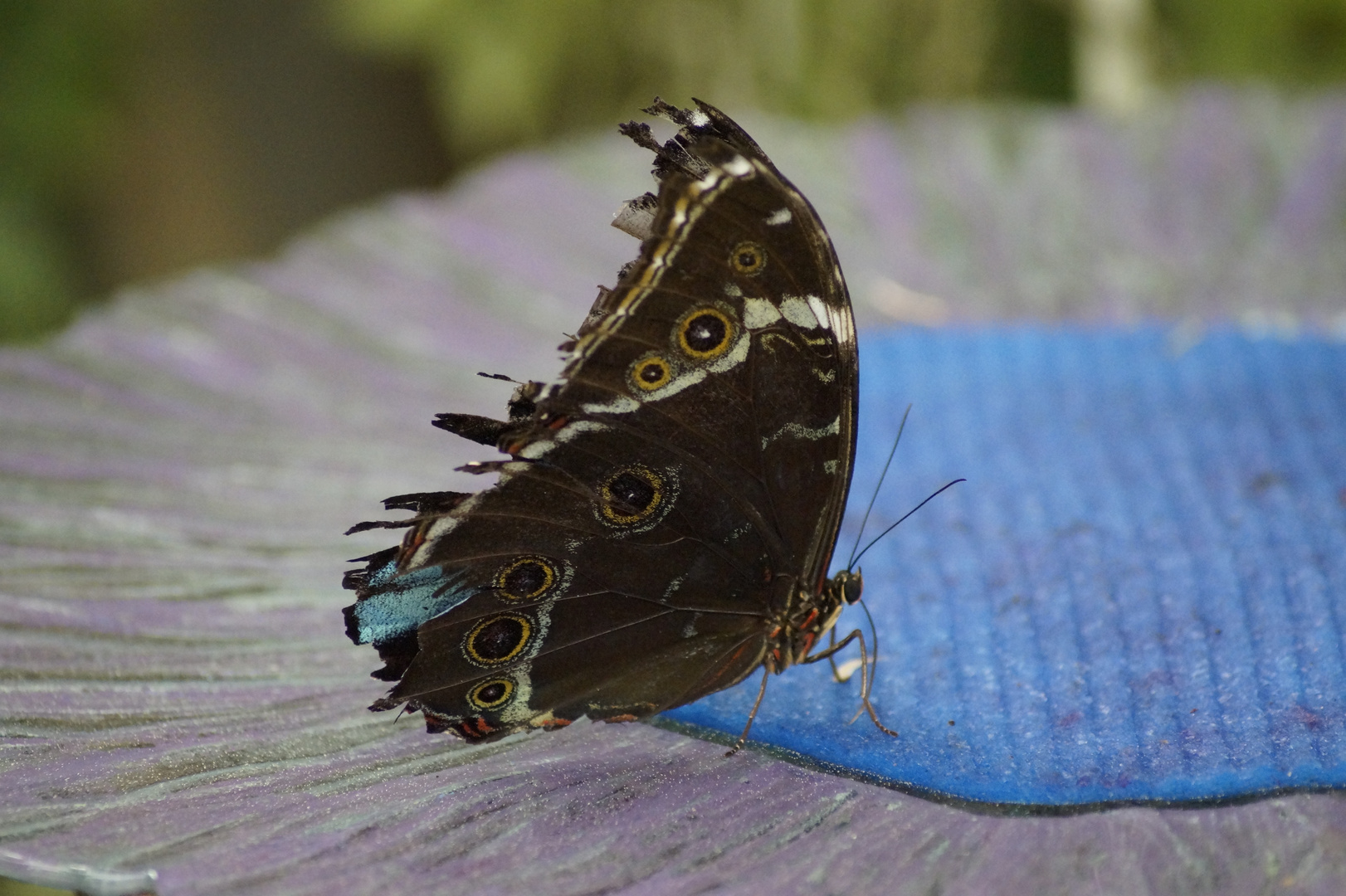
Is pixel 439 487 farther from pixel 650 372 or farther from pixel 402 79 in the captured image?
pixel 402 79

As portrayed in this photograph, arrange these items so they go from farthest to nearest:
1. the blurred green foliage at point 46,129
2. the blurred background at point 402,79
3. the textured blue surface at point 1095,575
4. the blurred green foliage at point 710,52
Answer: the blurred green foliage at point 46,129 < the blurred green foliage at point 710,52 < the blurred background at point 402,79 < the textured blue surface at point 1095,575

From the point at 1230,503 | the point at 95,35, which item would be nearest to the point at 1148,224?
the point at 1230,503

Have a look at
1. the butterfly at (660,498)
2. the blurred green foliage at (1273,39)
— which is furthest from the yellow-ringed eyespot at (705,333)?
the blurred green foliage at (1273,39)

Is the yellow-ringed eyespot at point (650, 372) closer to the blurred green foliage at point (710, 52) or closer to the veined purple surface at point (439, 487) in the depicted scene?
the veined purple surface at point (439, 487)

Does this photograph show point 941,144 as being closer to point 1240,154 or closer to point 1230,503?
point 1240,154

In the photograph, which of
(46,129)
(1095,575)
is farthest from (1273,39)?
(46,129)
